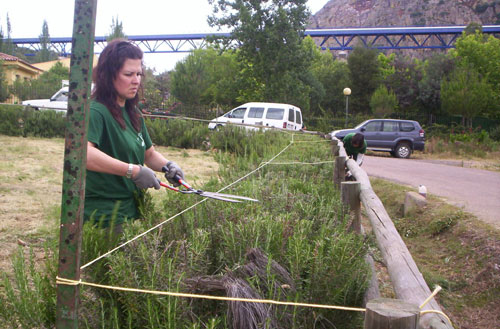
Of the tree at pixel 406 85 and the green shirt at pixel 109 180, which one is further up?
the tree at pixel 406 85

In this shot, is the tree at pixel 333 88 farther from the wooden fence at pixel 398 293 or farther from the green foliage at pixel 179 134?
the wooden fence at pixel 398 293

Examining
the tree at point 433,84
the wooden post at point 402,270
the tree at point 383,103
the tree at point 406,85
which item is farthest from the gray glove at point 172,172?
the tree at point 406,85

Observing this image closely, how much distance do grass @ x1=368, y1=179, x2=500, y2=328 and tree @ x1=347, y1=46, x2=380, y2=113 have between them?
2710 cm

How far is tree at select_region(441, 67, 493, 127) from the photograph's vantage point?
83.2ft

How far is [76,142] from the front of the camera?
1313mm

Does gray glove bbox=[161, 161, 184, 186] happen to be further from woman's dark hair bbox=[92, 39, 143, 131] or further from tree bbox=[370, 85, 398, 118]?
tree bbox=[370, 85, 398, 118]

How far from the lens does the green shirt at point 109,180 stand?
→ 222 cm

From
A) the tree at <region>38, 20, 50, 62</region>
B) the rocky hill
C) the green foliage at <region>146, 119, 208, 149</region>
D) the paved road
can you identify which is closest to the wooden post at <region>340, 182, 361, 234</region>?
the paved road

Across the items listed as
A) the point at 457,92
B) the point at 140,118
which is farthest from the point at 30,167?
the point at 457,92

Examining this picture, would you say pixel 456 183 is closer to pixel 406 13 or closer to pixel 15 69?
pixel 15 69

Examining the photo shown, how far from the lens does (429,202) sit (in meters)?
7.93

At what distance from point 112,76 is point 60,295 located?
48.6 inches

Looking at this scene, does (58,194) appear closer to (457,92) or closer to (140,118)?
(140,118)

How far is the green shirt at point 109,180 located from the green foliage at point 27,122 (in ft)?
38.9
